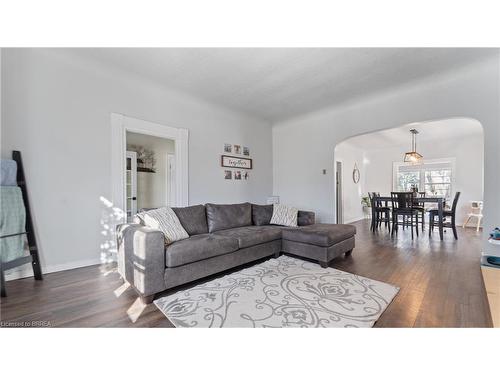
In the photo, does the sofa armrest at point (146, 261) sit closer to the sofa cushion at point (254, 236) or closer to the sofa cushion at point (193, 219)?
the sofa cushion at point (193, 219)

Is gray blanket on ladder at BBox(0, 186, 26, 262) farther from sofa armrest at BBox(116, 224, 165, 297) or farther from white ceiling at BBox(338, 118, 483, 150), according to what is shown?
white ceiling at BBox(338, 118, 483, 150)

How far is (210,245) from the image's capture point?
2.34 metres

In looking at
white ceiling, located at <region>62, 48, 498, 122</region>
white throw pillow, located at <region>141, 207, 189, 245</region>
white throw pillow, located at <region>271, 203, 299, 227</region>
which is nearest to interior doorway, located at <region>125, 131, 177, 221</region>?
white ceiling, located at <region>62, 48, 498, 122</region>

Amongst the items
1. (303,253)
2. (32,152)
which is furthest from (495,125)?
(32,152)

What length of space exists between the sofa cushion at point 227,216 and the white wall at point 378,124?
1.75 m

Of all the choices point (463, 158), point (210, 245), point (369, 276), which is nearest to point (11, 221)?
point (210, 245)

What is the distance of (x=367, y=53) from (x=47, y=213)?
14.0 ft

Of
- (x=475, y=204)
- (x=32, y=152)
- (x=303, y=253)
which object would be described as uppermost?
(x=32, y=152)

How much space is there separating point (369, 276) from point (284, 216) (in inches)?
60.2

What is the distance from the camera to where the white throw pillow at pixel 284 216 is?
3.57 metres

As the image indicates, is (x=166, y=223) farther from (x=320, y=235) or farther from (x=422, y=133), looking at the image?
(x=422, y=133)

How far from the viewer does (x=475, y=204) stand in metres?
5.52
